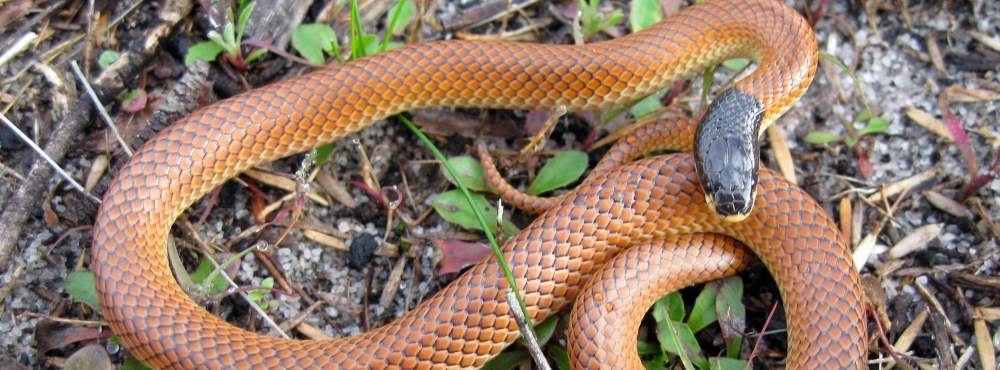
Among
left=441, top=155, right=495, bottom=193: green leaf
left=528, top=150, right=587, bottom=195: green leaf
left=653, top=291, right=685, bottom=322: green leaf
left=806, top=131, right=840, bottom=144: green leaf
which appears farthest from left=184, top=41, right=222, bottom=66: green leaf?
left=806, top=131, right=840, bottom=144: green leaf

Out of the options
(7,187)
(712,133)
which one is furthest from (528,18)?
(7,187)

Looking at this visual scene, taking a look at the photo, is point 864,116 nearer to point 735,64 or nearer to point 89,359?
point 735,64

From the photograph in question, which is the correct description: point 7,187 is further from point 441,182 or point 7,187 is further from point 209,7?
point 441,182

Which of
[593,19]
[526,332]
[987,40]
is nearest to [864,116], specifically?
[987,40]

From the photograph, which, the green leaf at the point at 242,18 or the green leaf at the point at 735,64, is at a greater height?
the green leaf at the point at 242,18

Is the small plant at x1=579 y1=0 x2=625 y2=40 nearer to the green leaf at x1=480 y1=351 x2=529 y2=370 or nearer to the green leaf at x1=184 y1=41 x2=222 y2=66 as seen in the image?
the green leaf at x1=480 y1=351 x2=529 y2=370

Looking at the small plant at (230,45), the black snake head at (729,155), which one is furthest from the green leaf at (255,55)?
the black snake head at (729,155)

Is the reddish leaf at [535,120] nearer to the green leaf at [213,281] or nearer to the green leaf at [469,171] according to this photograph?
the green leaf at [469,171]

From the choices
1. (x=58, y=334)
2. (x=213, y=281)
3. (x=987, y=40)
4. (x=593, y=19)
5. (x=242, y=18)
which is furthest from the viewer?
(x=987, y=40)
